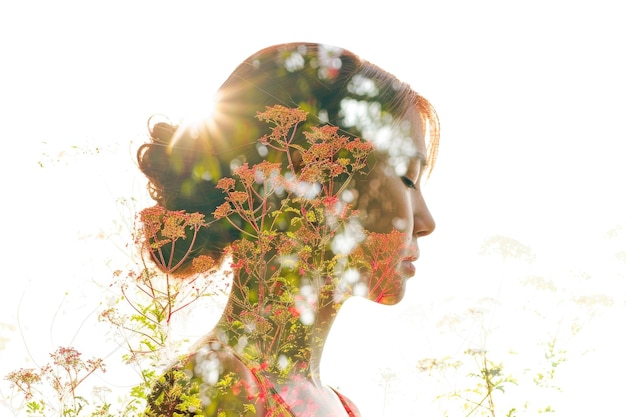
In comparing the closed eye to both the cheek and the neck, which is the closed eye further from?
the neck

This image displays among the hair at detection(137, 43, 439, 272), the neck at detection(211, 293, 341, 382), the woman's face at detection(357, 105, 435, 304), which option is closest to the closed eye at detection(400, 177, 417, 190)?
the woman's face at detection(357, 105, 435, 304)

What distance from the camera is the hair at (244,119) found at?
2.57 meters

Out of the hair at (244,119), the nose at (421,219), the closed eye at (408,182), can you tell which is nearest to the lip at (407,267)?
the nose at (421,219)

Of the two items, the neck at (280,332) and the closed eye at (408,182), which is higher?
the closed eye at (408,182)

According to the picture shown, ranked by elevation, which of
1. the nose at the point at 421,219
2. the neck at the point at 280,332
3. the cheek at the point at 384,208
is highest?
the cheek at the point at 384,208

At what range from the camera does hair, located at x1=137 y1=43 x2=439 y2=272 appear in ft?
8.43

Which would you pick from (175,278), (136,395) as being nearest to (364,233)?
(175,278)

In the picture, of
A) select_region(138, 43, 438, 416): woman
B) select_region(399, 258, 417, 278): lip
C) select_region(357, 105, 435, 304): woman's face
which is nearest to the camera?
select_region(138, 43, 438, 416): woman

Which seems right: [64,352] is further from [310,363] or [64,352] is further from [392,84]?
[392,84]

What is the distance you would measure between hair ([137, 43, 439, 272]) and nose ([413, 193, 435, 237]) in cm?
37

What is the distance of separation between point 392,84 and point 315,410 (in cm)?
139

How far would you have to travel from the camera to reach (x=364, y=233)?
99.0 inches

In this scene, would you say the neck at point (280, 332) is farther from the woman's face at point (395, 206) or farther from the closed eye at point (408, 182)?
the closed eye at point (408, 182)

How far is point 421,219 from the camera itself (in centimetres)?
274
